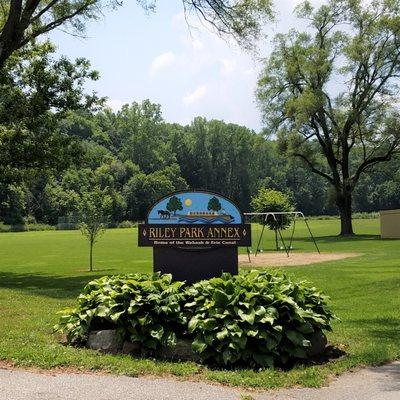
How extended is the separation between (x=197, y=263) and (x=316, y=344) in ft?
7.30

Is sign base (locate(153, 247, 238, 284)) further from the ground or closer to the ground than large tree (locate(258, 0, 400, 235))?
closer to the ground

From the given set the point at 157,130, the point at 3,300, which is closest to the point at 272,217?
the point at 3,300

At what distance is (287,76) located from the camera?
50188 mm

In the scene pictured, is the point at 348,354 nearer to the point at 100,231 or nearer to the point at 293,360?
the point at 293,360

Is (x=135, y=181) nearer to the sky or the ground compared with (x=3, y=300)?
nearer to the sky

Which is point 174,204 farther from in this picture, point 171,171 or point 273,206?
point 171,171

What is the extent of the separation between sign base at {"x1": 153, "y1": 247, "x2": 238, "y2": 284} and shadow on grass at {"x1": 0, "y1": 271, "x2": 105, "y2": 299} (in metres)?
5.93

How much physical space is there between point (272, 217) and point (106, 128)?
113 m

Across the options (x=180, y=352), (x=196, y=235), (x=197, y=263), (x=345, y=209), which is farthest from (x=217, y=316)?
(x=345, y=209)

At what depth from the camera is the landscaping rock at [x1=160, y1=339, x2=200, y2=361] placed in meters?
7.00

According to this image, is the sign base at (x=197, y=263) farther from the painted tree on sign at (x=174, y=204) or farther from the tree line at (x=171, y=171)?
the tree line at (x=171, y=171)

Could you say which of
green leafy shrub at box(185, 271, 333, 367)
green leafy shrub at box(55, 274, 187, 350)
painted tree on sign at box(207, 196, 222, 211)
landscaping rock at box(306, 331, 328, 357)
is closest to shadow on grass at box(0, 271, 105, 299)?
green leafy shrub at box(55, 274, 187, 350)

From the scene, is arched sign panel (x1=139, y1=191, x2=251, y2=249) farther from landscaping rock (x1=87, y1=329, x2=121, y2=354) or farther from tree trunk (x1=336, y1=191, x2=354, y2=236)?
tree trunk (x1=336, y1=191, x2=354, y2=236)

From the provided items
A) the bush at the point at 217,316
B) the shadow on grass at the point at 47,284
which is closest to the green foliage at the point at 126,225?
the shadow on grass at the point at 47,284
